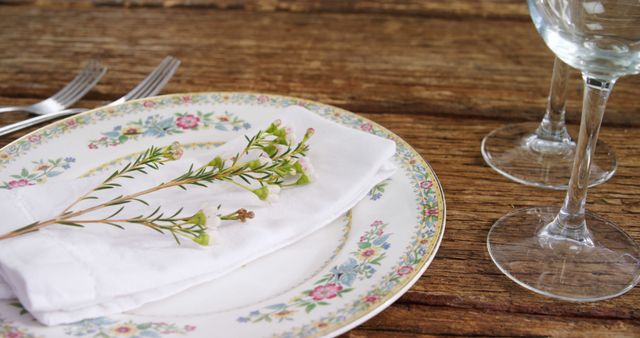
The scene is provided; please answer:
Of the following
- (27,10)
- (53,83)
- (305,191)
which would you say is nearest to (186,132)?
(305,191)

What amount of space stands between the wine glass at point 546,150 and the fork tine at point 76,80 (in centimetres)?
71

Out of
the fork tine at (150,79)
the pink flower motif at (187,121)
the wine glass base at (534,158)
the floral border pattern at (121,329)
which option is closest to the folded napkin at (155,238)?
the floral border pattern at (121,329)

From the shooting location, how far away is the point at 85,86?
1.24m

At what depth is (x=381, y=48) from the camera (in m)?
1.47

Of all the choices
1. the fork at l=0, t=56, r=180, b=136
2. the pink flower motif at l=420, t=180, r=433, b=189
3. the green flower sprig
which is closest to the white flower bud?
the green flower sprig

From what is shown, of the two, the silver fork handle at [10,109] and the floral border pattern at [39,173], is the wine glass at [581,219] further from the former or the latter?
the silver fork handle at [10,109]

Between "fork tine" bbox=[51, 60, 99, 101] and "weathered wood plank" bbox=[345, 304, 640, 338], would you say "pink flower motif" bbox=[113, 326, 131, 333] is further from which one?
"fork tine" bbox=[51, 60, 99, 101]

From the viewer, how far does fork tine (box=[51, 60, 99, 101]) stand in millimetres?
1205

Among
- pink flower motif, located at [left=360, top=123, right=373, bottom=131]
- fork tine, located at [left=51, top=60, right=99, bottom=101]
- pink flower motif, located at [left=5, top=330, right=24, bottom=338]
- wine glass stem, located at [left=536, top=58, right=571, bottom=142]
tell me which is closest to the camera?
pink flower motif, located at [left=5, top=330, right=24, bottom=338]

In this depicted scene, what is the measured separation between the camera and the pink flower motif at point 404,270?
712 millimetres

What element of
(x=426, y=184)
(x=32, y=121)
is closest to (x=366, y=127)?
(x=426, y=184)

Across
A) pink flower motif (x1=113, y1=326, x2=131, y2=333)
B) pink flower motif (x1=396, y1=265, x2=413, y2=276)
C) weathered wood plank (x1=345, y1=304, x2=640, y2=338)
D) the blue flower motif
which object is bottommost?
weathered wood plank (x1=345, y1=304, x2=640, y2=338)

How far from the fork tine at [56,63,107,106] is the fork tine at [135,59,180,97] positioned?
104 mm

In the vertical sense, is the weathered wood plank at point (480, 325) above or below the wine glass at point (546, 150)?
below
